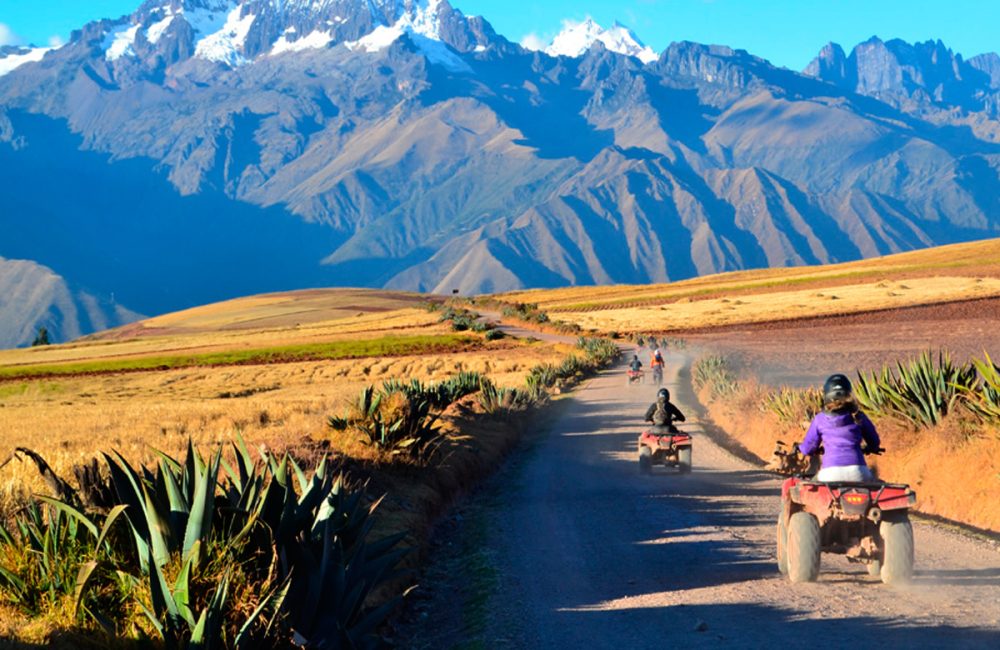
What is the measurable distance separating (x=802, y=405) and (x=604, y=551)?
28.7 feet

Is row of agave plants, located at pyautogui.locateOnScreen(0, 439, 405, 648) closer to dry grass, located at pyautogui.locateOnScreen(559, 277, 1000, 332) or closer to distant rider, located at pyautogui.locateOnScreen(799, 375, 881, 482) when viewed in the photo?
distant rider, located at pyautogui.locateOnScreen(799, 375, 881, 482)

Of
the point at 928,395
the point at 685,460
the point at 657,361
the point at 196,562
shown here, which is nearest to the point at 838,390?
the point at 196,562

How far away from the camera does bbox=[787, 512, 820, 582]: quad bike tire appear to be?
8.84m

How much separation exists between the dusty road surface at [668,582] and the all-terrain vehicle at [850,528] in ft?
0.63

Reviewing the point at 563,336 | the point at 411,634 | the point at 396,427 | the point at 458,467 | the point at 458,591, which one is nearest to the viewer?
the point at 411,634

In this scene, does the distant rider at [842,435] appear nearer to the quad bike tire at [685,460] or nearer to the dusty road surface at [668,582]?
the dusty road surface at [668,582]

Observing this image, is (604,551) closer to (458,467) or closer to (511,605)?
(511,605)

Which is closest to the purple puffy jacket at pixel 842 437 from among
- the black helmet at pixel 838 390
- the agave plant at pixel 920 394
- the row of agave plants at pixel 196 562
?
the black helmet at pixel 838 390

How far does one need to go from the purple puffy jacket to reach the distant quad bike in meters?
7.39

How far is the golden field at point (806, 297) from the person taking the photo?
74938mm

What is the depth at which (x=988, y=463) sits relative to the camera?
1224cm

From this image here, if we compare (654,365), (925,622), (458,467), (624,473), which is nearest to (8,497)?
(458,467)

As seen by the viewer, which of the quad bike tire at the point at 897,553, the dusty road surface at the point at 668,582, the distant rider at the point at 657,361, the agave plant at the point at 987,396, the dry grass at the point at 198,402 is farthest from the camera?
the distant rider at the point at 657,361

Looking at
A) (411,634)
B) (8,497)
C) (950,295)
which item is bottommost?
(411,634)
